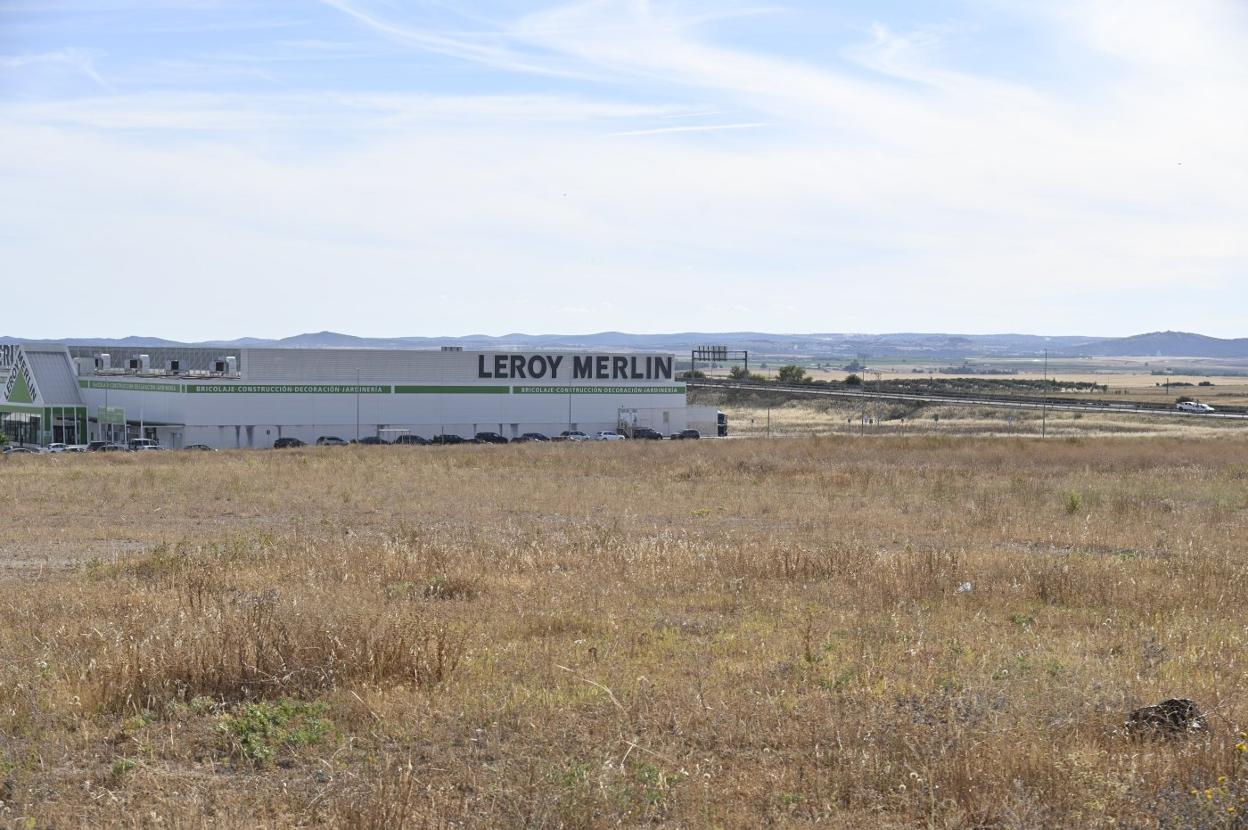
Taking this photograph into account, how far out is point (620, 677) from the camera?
10.0m

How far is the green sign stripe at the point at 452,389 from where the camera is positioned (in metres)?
73.8

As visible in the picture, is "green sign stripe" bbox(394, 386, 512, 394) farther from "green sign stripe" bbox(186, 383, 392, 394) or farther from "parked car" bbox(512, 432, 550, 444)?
"parked car" bbox(512, 432, 550, 444)

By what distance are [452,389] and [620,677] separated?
6615 cm

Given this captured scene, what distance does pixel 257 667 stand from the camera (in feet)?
32.0

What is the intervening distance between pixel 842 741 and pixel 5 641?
317 inches

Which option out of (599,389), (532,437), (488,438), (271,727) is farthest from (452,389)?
(271,727)

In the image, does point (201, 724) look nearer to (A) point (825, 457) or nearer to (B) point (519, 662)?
(B) point (519, 662)

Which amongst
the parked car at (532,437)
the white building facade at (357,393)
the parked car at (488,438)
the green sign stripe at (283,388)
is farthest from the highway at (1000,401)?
the green sign stripe at (283,388)

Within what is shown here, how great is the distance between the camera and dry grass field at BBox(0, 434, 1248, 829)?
24.0 feet

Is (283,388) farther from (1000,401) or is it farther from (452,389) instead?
(1000,401)

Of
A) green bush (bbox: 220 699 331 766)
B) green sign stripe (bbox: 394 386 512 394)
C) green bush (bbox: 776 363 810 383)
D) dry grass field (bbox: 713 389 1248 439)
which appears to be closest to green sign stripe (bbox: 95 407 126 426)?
green sign stripe (bbox: 394 386 512 394)

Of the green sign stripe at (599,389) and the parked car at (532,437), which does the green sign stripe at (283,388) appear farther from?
the green sign stripe at (599,389)

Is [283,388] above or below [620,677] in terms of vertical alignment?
above

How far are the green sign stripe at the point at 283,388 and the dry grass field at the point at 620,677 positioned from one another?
153 ft
